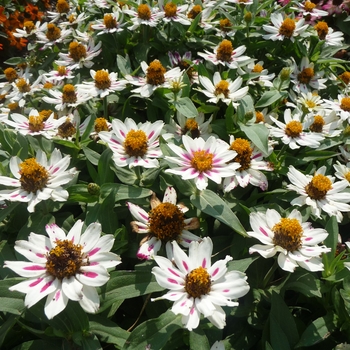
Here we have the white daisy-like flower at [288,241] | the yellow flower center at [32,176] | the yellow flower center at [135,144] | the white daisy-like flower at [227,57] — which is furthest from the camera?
the white daisy-like flower at [227,57]

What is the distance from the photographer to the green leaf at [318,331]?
129 centimetres

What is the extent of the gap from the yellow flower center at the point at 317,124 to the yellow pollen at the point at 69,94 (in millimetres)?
1229

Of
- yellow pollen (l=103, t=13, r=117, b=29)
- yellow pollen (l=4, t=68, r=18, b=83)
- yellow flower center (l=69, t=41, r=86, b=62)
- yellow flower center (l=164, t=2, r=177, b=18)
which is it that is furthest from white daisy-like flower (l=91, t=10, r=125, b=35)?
yellow pollen (l=4, t=68, r=18, b=83)

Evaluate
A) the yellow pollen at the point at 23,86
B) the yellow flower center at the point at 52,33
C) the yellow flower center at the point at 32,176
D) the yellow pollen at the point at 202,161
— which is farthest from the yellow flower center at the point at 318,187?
the yellow flower center at the point at 52,33

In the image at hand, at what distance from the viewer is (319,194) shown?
1555mm

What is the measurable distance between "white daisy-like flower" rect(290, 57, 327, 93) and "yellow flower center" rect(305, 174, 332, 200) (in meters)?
0.92

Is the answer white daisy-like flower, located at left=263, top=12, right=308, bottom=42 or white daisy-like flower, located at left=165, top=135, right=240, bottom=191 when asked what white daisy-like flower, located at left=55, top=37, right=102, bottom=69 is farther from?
white daisy-like flower, located at left=165, top=135, right=240, bottom=191

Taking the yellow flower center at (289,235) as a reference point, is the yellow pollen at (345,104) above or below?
below

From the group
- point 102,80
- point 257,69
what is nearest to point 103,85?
point 102,80

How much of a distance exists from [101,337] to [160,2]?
201 cm

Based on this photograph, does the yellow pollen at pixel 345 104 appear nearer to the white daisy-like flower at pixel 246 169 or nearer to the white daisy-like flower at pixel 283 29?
the white daisy-like flower at pixel 283 29

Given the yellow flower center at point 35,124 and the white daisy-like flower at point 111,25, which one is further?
the white daisy-like flower at point 111,25

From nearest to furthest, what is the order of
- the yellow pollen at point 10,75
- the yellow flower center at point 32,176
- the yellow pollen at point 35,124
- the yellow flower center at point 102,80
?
the yellow flower center at point 32,176, the yellow pollen at point 35,124, the yellow flower center at point 102,80, the yellow pollen at point 10,75

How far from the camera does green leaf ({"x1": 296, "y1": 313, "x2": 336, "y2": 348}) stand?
1.29 meters
